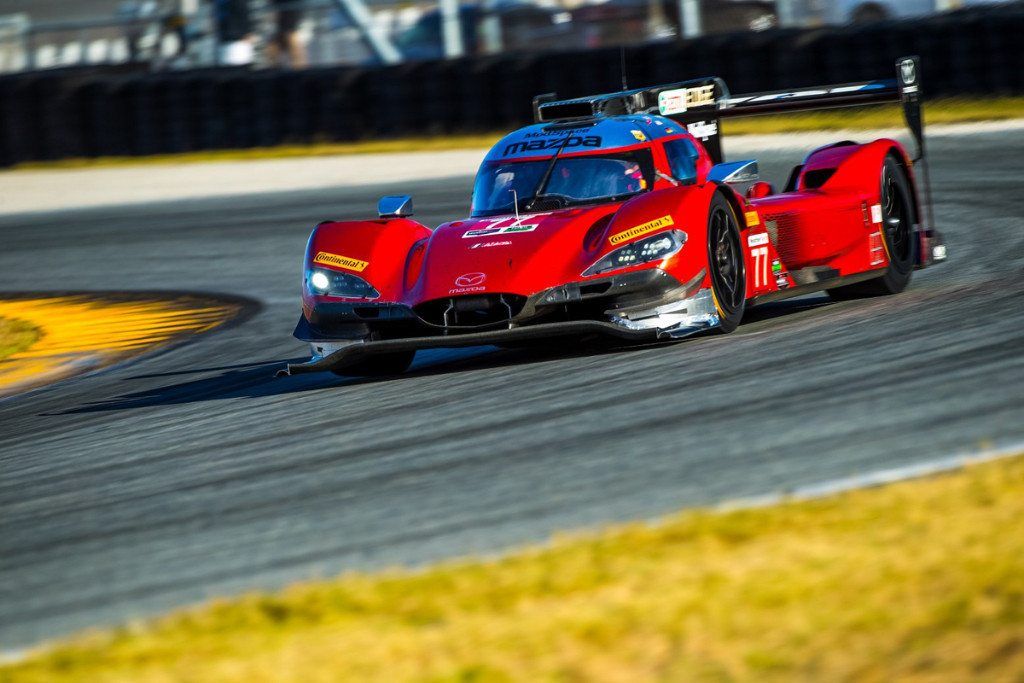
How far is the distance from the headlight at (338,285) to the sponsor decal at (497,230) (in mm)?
576

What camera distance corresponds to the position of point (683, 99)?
9820mm

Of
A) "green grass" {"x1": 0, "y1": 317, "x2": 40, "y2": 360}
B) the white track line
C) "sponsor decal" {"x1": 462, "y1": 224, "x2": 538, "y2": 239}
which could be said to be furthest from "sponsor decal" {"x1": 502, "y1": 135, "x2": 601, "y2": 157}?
"green grass" {"x1": 0, "y1": 317, "x2": 40, "y2": 360}

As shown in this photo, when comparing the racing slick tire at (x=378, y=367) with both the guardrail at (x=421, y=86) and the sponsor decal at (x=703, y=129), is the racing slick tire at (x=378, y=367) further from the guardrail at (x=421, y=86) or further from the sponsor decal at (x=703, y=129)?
the guardrail at (x=421, y=86)

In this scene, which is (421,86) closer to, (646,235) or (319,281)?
(319,281)

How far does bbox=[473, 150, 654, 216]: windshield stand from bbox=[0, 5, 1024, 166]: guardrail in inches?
443

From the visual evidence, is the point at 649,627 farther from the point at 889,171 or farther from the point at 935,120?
the point at 935,120

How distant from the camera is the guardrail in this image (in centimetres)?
1956

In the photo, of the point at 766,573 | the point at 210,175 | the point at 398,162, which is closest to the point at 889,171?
the point at 766,573

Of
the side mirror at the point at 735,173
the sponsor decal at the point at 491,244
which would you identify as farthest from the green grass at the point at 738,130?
the sponsor decal at the point at 491,244

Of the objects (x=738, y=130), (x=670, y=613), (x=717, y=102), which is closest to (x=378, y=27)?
(x=738, y=130)

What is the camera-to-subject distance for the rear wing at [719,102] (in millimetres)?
9266

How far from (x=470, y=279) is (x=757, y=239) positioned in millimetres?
1698

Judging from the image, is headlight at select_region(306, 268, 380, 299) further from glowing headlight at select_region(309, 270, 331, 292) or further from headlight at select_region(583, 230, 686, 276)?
headlight at select_region(583, 230, 686, 276)

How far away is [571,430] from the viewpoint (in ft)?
19.6
